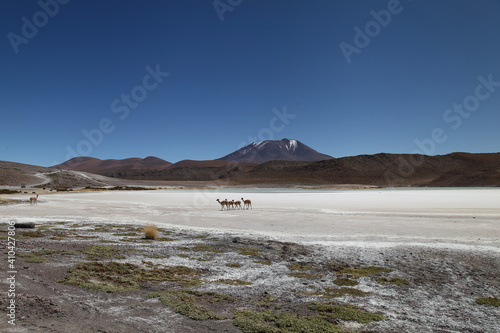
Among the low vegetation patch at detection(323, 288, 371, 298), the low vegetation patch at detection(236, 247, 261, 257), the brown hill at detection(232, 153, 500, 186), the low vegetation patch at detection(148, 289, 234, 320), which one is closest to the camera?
the low vegetation patch at detection(148, 289, 234, 320)

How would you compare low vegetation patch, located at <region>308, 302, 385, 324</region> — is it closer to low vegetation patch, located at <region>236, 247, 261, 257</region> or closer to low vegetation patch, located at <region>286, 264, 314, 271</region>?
low vegetation patch, located at <region>286, 264, 314, 271</region>

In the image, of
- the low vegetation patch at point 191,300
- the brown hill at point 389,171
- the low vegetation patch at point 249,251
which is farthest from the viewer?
the brown hill at point 389,171

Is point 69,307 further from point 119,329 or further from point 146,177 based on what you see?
point 146,177

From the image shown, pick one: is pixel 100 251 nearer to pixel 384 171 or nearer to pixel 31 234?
pixel 31 234

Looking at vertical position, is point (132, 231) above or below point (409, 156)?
below

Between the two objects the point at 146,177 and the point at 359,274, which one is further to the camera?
the point at 146,177

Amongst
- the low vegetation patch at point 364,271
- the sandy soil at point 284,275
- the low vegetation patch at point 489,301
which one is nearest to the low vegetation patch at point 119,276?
the sandy soil at point 284,275

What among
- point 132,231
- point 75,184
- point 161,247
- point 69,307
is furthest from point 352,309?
point 75,184

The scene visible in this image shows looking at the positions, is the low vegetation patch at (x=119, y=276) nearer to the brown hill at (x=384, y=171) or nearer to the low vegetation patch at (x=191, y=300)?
the low vegetation patch at (x=191, y=300)

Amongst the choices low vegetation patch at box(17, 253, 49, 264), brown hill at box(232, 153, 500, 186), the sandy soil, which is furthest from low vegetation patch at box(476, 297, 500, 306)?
brown hill at box(232, 153, 500, 186)
